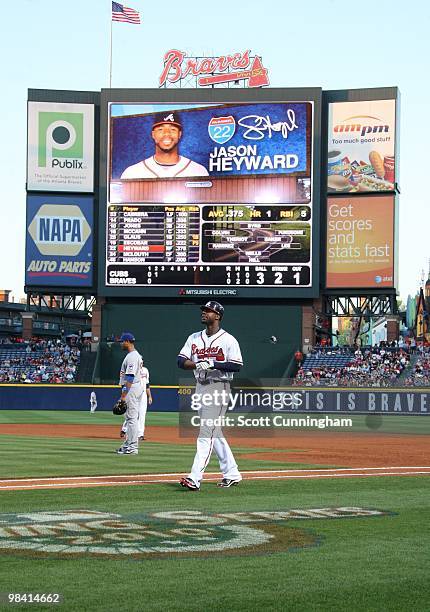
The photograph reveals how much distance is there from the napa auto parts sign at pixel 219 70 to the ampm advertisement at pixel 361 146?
16.7 ft

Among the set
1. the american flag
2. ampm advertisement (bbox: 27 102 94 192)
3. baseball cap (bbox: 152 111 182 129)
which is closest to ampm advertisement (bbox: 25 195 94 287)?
ampm advertisement (bbox: 27 102 94 192)

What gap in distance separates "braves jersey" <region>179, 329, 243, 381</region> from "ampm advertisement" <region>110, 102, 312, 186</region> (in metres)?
36.2

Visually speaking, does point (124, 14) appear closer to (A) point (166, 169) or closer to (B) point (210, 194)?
(A) point (166, 169)

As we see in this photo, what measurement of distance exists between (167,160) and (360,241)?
32.5 ft

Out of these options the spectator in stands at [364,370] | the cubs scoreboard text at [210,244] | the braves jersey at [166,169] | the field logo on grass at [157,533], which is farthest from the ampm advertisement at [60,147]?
the field logo on grass at [157,533]

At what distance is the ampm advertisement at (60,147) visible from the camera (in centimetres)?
4894

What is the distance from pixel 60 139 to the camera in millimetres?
49125

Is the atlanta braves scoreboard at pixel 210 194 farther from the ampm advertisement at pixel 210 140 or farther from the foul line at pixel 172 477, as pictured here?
the foul line at pixel 172 477

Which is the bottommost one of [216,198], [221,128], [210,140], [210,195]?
[216,198]

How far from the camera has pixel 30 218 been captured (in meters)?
48.8

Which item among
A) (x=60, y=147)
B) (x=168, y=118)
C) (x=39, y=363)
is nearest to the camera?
(x=168, y=118)

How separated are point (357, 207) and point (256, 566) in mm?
42530

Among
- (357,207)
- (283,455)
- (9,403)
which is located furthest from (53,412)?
(283,455)

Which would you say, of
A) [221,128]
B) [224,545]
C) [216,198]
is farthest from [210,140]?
[224,545]
